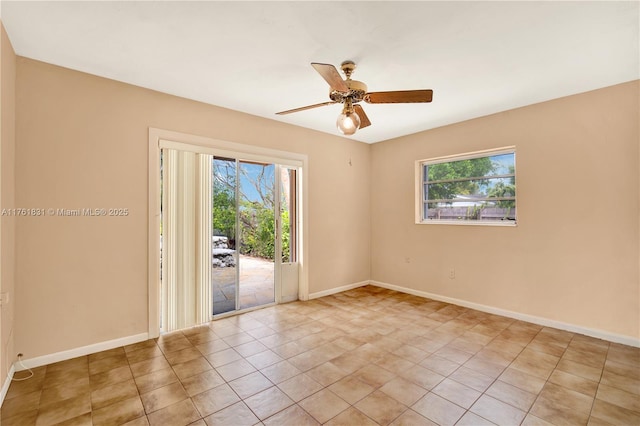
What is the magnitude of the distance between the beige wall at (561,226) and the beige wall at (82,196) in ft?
12.1

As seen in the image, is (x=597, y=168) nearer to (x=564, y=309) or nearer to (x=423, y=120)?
(x=564, y=309)

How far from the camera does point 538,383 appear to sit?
2.21 m

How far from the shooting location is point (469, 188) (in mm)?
4109

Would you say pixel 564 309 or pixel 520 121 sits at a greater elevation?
pixel 520 121

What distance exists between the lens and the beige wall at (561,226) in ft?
9.38

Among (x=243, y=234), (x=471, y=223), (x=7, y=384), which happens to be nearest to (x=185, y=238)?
(x=243, y=234)

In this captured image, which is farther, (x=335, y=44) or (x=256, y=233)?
(x=256, y=233)

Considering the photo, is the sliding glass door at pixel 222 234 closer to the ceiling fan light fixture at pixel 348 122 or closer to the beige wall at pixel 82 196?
the beige wall at pixel 82 196

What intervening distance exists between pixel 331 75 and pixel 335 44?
0.37 metres

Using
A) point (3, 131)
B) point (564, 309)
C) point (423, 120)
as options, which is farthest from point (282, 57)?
point (564, 309)

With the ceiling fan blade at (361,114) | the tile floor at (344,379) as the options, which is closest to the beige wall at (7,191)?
the tile floor at (344,379)

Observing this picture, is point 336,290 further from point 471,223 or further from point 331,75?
point 331,75

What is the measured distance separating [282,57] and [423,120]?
2368 millimetres

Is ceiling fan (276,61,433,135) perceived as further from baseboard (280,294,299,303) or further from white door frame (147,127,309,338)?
baseboard (280,294,299,303)
